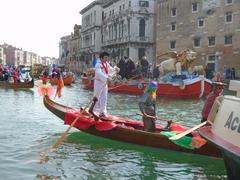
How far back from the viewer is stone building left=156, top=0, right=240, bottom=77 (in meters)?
35.6

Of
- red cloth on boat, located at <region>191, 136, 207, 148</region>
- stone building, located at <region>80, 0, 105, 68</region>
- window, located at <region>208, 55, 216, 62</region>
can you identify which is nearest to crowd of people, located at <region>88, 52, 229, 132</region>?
red cloth on boat, located at <region>191, 136, 207, 148</region>

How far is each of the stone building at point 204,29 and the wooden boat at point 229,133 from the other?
102 ft

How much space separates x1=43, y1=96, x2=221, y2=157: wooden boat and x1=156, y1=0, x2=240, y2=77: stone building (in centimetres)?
2761

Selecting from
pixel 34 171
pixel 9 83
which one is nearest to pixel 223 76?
pixel 9 83

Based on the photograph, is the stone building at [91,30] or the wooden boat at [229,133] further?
the stone building at [91,30]

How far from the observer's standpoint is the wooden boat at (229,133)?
4746 millimetres

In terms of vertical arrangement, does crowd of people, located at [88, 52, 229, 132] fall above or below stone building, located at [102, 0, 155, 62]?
below

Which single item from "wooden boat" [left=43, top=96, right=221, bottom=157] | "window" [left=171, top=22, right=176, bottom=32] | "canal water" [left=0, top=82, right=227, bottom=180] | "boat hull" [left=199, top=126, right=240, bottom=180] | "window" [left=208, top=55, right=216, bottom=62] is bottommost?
"canal water" [left=0, top=82, right=227, bottom=180]

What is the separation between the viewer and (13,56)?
17412cm

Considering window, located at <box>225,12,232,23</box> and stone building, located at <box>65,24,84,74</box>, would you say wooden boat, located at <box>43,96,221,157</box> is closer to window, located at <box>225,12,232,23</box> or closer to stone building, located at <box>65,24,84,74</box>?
window, located at <box>225,12,232,23</box>

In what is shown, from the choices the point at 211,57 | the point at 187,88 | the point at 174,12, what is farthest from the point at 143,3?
the point at 187,88

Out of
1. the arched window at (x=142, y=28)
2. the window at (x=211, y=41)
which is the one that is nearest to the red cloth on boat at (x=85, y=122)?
the window at (x=211, y=41)

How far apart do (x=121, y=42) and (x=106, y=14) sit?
30.2 ft

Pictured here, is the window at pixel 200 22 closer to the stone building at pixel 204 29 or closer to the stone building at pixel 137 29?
the stone building at pixel 204 29
